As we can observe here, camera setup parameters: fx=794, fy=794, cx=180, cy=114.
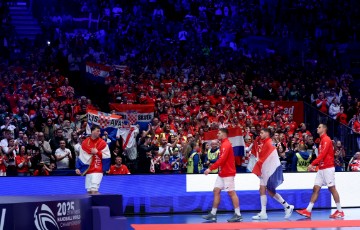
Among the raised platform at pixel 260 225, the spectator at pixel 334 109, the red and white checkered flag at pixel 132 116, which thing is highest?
the spectator at pixel 334 109

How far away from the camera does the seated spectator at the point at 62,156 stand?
2070 centimetres

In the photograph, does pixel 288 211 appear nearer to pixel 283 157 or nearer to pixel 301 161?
pixel 301 161

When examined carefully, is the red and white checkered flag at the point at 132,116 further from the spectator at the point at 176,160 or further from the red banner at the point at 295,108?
the red banner at the point at 295,108

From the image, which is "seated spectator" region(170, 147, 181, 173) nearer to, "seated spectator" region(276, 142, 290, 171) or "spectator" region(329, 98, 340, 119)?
"seated spectator" region(276, 142, 290, 171)

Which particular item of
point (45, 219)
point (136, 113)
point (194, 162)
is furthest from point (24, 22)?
point (45, 219)

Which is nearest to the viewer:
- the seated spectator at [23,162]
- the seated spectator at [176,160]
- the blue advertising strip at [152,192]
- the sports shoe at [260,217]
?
the sports shoe at [260,217]

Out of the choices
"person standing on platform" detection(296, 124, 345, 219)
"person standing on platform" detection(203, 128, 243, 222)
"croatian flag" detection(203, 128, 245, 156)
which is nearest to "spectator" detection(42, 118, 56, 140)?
"croatian flag" detection(203, 128, 245, 156)

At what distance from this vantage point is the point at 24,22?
33219mm

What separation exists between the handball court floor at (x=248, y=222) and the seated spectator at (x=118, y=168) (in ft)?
6.01

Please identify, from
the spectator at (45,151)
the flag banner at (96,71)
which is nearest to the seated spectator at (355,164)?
the spectator at (45,151)

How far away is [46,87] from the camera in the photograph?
82.5ft

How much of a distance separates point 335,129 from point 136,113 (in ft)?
24.0

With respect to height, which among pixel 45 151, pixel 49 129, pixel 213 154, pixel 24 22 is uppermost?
pixel 24 22

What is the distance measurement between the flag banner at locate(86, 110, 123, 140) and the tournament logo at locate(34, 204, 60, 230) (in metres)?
10.2
